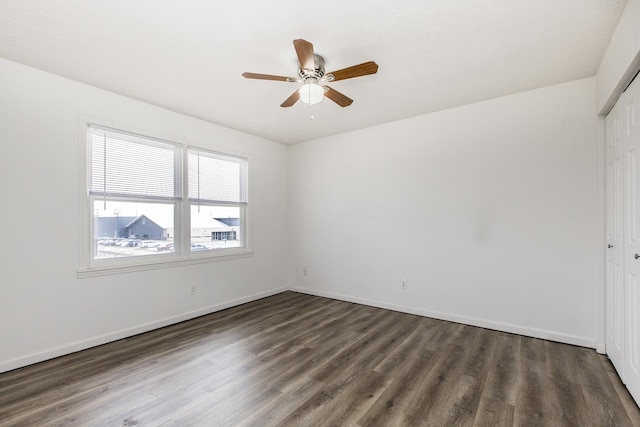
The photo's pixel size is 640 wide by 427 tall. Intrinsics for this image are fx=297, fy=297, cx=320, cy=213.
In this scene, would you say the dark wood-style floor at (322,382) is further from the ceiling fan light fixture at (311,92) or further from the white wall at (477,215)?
the ceiling fan light fixture at (311,92)

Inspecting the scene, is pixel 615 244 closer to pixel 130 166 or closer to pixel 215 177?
pixel 215 177

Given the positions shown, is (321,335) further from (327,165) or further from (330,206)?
(327,165)

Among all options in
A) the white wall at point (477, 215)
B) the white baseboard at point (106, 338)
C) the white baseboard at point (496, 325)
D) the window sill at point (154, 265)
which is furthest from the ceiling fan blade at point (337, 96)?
the white baseboard at point (106, 338)

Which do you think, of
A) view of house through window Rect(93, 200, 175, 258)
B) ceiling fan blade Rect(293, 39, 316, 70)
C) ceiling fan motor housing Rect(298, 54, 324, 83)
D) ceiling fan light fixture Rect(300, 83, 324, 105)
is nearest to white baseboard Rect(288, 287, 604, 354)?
view of house through window Rect(93, 200, 175, 258)

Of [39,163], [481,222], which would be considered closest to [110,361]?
[39,163]

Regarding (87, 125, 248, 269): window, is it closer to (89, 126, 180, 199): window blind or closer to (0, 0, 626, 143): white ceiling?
(89, 126, 180, 199): window blind

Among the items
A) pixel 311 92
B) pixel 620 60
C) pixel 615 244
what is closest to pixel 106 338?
pixel 311 92

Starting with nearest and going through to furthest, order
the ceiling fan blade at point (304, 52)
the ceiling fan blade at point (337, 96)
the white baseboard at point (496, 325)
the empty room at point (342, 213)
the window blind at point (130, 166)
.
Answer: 1. the ceiling fan blade at point (304, 52)
2. the empty room at point (342, 213)
3. the ceiling fan blade at point (337, 96)
4. the white baseboard at point (496, 325)
5. the window blind at point (130, 166)

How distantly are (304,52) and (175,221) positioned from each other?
2.70 metres

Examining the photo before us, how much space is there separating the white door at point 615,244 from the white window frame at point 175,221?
410cm

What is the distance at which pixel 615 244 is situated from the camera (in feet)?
8.06

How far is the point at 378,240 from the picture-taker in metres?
4.20

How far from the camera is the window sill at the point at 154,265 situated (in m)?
2.92

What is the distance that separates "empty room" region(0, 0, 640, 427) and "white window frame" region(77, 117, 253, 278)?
2 centimetres
